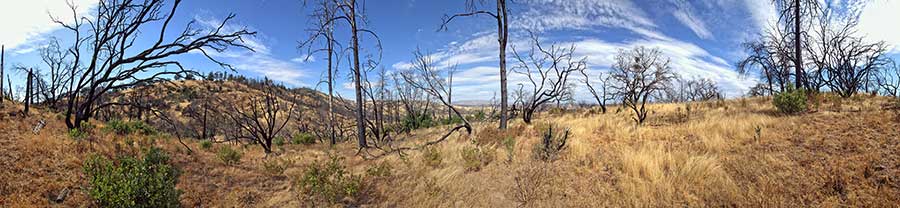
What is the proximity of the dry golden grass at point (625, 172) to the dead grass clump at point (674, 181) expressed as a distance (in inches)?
0.6

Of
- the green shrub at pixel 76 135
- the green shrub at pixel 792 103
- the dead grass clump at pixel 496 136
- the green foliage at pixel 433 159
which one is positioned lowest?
the green foliage at pixel 433 159

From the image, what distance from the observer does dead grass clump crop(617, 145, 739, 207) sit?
12.9ft

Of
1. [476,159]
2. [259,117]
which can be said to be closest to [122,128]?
[259,117]

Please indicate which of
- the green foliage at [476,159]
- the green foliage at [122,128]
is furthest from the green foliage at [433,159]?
the green foliage at [122,128]

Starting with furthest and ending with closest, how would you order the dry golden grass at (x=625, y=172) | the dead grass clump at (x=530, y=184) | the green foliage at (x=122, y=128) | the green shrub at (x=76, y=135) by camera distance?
the green foliage at (x=122, y=128) → the green shrub at (x=76, y=135) → the dead grass clump at (x=530, y=184) → the dry golden grass at (x=625, y=172)

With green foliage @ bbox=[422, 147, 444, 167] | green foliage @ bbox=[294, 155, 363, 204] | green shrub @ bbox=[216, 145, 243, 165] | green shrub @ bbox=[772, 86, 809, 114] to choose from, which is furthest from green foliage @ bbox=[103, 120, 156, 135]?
green shrub @ bbox=[772, 86, 809, 114]

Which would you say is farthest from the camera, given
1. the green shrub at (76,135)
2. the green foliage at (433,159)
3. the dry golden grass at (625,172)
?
the green shrub at (76,135)

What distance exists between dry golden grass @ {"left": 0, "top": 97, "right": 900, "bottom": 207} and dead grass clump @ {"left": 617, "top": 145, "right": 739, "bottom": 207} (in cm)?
1

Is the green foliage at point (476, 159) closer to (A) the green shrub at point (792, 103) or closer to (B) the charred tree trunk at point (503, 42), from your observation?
(B) the charred tree trunk at point (503, 42)

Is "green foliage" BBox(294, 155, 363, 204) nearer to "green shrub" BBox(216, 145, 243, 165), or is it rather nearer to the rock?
the rock

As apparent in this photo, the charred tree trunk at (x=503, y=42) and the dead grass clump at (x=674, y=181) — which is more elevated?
the charred tree trunk at (x=503, y=42)

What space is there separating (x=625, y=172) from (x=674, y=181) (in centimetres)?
65

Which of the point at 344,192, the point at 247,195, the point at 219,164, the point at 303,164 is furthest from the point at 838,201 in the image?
the point at 219,164

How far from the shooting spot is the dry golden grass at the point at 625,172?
392 centimetres
